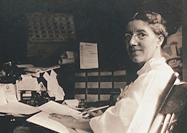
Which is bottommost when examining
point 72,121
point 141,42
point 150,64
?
point 72,121

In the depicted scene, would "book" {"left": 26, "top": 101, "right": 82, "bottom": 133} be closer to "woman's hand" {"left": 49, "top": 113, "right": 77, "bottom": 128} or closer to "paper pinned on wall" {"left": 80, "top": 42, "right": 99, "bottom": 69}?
"woman's hand" {"left": 49, "top": 113, "right": 77, "bottom": 128}

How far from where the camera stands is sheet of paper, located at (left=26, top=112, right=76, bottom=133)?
4.05 ft

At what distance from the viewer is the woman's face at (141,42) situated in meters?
1.27

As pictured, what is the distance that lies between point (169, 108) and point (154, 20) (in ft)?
1.90

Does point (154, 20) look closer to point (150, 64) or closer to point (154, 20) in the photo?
point (154, 20)

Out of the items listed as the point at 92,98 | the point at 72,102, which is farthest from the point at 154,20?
the point at 72,102

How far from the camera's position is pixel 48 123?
1244 mm

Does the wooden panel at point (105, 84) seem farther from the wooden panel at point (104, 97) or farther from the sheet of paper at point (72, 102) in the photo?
the sheet of paper at point (72, 102)

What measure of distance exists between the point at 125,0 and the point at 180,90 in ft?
2.29

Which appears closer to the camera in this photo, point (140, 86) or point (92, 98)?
point (140, 86)

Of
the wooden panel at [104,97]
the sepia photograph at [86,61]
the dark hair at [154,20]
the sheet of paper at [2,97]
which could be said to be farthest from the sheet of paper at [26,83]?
the dark hair at [154,20]

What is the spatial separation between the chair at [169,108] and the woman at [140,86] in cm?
4

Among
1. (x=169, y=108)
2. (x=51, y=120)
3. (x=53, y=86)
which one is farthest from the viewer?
(x=53, y=86)

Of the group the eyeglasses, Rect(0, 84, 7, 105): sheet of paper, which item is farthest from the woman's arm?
the eyeglasses
